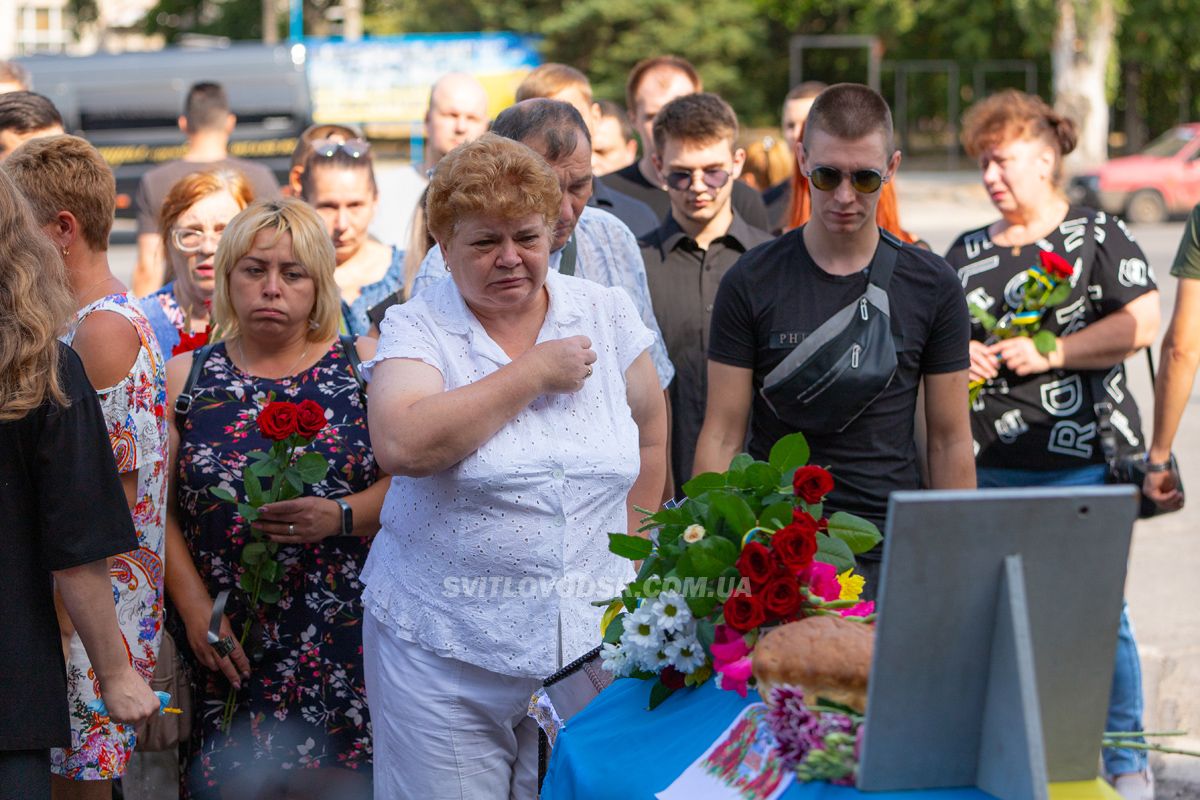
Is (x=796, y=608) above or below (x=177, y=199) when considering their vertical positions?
below

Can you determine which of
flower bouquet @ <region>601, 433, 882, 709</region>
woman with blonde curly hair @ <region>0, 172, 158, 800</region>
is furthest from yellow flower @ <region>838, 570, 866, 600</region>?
woman with blonde curly hair @ <region>0, 172, 158, 800</region>

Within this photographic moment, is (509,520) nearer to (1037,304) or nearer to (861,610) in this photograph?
(861,610)

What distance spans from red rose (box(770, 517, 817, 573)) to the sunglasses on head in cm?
370

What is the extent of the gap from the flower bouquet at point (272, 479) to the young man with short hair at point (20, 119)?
203 cm

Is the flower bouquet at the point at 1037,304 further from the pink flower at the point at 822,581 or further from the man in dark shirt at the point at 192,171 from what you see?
the man in dark shirt at the point at 192,171

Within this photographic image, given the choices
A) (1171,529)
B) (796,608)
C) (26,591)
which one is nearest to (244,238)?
(26,591)

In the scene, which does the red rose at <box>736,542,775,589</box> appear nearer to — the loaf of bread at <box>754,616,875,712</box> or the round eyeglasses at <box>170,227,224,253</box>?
the loaf of bread at <box>754,616,875,712</box>

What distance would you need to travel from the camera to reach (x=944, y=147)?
136 ft

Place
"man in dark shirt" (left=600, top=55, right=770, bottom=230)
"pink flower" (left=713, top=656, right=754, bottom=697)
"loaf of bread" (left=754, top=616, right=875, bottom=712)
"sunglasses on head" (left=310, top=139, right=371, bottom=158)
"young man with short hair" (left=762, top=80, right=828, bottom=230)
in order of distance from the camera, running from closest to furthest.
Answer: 1. "loaf of bread" (left=754, top=616, right=875, bottom=712)
2. "pink flower" (left=713, top=656, right=754, bottom=697)
3. "sunglasses on head" (left=310, top=139, right=371, bottom=158)
4. "man in dark shirt" (left=600, top=55, right=770, bottom=230)
5. "young man with short hair" (left=762, top=80, right=828, bottom=230)

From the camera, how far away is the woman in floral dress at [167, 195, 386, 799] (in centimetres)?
385

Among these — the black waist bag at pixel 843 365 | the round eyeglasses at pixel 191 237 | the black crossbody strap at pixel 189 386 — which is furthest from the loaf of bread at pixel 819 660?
the round eyeglasses at pixel 191 237

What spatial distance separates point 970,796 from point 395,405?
4.85 feet

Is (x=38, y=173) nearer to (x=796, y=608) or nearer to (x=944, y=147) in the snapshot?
(x=796, y=608)

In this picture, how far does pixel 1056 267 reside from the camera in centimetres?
451
